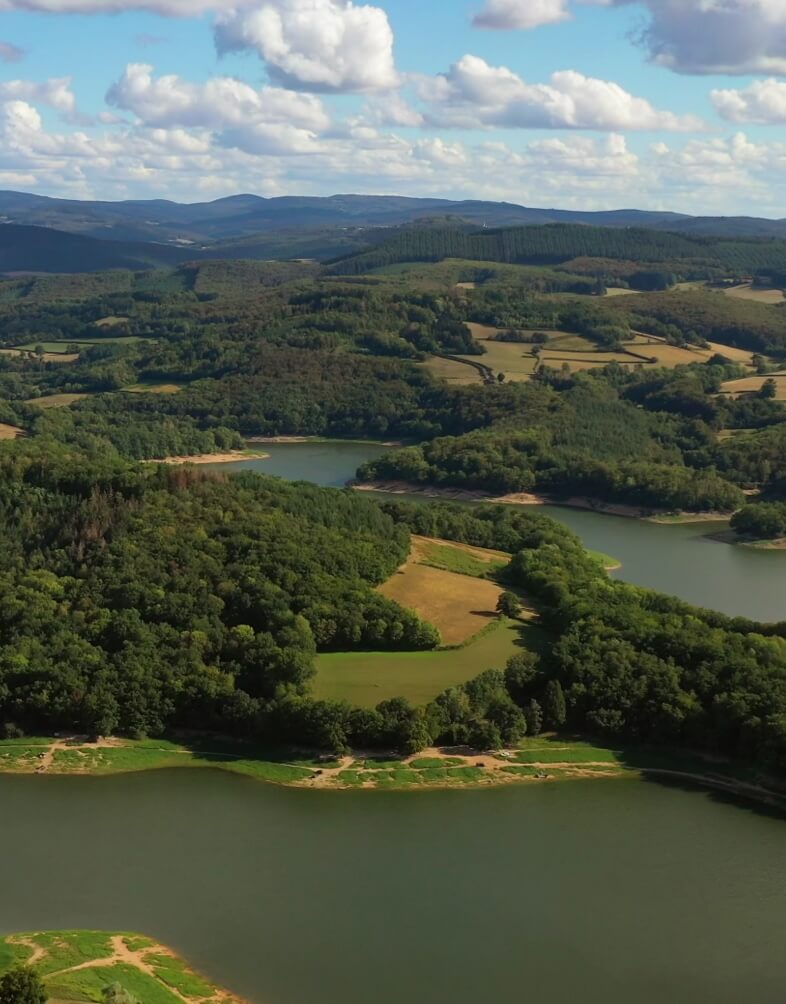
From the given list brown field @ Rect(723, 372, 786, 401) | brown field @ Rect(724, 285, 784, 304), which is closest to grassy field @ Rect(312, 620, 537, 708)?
brown field @ Rect(723, 372, 786, 401)

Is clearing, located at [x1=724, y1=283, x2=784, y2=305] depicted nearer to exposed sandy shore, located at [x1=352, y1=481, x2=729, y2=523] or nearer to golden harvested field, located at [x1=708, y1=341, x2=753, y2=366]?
golden harvested field, located at [x1=708, y1=341, x2=753, y2=366]

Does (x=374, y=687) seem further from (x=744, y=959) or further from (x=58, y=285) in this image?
(x=58, y=285)

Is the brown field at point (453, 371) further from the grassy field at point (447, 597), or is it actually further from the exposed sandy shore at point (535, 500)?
the grassy field at point (447, 597)

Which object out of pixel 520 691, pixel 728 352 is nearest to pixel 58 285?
pixel 728 352

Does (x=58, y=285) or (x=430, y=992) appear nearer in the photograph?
(x=430, y=992)

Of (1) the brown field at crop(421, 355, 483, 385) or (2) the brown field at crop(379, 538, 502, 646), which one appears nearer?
(2) the brown field at crop(379, 538, 502, 646)
